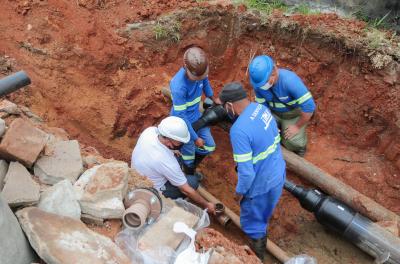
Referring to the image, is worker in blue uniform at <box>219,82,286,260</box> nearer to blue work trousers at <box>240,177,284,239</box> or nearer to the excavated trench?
blue work trousers at <box>240,177,284,239</box>

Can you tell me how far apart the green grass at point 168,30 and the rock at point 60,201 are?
4069 millimetres

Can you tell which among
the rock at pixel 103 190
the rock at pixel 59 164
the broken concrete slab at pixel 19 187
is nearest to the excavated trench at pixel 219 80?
the rock at pixel 59 164

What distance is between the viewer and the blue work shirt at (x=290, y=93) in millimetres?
4703

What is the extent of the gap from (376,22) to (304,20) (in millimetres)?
1200

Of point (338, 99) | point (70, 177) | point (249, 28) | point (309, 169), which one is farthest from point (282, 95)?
point (70, 177)

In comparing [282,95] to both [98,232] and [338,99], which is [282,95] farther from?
[98,232]

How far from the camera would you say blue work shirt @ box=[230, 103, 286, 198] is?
387cm

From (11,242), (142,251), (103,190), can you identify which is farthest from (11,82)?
(142,251)

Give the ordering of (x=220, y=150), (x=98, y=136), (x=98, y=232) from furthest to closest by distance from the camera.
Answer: (x=220, y=150) → (x=98, y=136) → (x=98, y=232)

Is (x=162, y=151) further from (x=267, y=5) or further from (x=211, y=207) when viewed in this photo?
(x=267, y=5)

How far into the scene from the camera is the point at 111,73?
248 inches

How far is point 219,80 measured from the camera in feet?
22.5

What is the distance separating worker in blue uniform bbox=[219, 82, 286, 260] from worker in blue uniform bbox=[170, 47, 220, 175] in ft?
2.33

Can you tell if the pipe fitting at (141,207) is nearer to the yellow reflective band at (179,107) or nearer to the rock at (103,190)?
the rock at (103,190)
